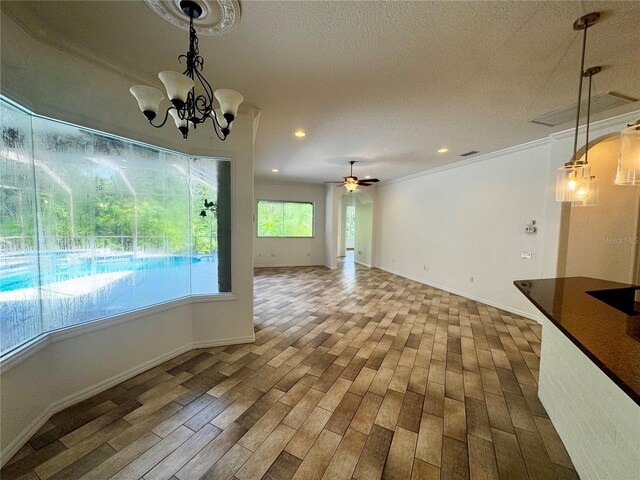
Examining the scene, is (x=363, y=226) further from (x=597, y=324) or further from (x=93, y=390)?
(x=93, y=390)

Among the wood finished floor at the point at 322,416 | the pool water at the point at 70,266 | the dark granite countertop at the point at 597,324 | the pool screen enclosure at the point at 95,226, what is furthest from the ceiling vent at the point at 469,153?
the pool water at the point at 70,266

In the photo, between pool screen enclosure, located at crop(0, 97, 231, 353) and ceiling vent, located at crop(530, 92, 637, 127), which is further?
ceiling vent, located at crop(530, 92, 637, 127)

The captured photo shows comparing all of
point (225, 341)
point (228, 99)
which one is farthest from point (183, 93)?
point (225, 341)

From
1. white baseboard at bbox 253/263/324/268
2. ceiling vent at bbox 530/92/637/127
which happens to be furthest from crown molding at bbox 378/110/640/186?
white baseboard at bbox 253/263/324/268

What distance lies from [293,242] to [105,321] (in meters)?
6.75

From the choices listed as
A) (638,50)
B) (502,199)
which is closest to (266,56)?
(638,50)

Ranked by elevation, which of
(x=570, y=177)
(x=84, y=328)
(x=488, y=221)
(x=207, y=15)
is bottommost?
(x=84, y=328)

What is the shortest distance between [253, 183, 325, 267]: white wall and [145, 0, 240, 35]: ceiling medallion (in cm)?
669

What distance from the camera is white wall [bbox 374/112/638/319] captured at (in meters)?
3.94

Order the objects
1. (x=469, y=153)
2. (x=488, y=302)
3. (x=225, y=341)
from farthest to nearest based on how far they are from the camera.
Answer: (x=488, y=302) → (x=469, y=153) → (x=225, y=341)

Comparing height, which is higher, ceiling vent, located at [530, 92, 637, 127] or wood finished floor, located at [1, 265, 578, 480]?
ceiling vent, located at [530, 92, 637, 127]

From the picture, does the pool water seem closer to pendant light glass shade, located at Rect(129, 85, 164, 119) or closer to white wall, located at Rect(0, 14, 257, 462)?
white wall, located at Rect(0, 14, 257, 462)

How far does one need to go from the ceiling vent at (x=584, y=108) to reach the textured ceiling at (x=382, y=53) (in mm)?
102

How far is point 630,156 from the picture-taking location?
177cm
